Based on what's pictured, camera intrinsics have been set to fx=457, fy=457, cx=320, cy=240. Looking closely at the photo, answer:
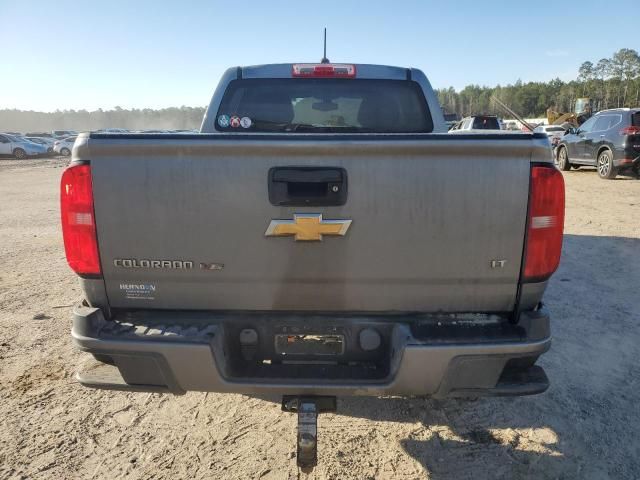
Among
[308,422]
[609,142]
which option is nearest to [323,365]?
[308,422]

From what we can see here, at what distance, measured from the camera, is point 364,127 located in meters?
3.82

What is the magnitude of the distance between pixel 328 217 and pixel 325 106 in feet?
6.87

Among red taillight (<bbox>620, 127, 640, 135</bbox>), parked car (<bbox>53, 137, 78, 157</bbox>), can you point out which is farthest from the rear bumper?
parked car (<bbox>53, 137, 78, 157</bbox>)

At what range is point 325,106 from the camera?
3816 millimetres

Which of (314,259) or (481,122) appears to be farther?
(481,122)

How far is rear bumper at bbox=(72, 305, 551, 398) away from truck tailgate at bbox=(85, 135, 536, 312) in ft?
0.43

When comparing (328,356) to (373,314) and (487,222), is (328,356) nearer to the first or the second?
(373,314)

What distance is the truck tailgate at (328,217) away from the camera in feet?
6.42

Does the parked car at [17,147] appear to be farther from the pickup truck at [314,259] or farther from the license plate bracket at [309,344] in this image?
the license plate bracket at [309,344]

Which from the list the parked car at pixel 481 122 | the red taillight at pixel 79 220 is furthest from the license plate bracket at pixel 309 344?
the parked car at pixel 481 122

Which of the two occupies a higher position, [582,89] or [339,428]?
[582,89]

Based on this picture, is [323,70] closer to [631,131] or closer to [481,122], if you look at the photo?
[631,131]

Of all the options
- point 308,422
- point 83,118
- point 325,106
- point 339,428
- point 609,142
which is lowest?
point 339,428

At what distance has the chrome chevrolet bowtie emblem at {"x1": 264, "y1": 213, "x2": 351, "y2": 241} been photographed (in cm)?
197
